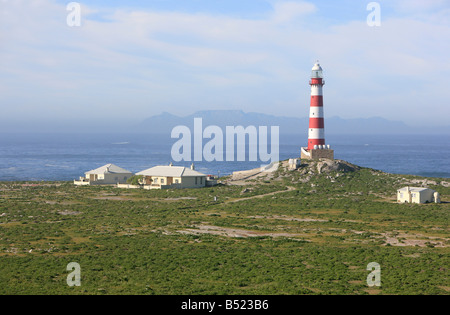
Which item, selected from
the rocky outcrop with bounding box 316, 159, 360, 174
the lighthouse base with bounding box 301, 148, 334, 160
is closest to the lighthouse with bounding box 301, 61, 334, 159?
the lighthouse base with bounding box 301, 148, 334, 160

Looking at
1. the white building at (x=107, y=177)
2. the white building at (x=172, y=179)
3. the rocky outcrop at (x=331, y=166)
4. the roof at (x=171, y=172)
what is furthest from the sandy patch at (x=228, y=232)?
the white building at (x=107, y=177)

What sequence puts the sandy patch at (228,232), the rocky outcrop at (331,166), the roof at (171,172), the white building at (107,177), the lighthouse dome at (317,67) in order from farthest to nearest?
the lighthouse dome at (317,67), the white building at (107,177), the rocky outcrop at (331,166), the roof at (171,172), the sandy patch at (228,232)

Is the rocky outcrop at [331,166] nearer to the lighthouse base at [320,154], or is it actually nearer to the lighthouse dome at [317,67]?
the lighthouse base at [320,154]

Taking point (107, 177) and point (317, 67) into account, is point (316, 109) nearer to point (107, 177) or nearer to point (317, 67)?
point (317, 67)

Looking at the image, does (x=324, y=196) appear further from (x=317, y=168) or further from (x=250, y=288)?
(x=250, y=288)

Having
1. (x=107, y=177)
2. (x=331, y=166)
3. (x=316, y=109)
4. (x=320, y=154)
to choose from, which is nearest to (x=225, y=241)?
(x=331, y=166)

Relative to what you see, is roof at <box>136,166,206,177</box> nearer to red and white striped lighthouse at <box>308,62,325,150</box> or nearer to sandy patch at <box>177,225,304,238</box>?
red and white striped lighthouse at <box>308,62,325,150</box>

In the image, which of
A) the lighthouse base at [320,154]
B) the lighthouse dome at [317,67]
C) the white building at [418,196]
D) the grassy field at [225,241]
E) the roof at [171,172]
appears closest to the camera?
the grassy field at [225,241]
